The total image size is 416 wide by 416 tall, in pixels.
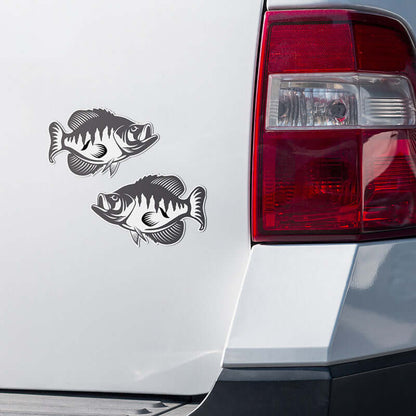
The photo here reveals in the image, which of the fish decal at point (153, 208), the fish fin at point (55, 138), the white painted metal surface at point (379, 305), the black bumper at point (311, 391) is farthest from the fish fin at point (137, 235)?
the white painted metal surface at point (379, 305)

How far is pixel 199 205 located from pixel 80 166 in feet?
0.97

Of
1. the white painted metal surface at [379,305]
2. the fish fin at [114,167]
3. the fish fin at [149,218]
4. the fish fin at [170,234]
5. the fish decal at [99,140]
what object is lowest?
the white painted metal surface at [379,305]

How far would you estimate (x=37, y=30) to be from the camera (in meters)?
1.60

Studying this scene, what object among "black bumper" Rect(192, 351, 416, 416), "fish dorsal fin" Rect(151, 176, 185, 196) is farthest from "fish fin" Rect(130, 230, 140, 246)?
"black bumper" Rect(192, 351, 416, 416)

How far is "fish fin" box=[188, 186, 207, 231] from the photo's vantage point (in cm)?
158

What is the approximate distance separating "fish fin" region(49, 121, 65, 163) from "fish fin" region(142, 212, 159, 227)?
0.26 metres

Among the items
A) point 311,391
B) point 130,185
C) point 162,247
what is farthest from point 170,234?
point 311,391

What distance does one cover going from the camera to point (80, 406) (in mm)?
1682

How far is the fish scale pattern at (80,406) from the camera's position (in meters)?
1.66

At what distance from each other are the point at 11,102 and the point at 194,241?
547 mm

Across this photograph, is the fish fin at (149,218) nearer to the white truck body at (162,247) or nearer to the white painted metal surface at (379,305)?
the white truck body at (162,247)

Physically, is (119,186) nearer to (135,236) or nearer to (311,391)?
(135,236)

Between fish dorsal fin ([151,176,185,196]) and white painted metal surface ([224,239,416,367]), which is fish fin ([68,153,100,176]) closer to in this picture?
fish dorsal fin ([151,176,185,196])

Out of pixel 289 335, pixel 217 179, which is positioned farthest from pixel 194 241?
→ pixel 289 335
